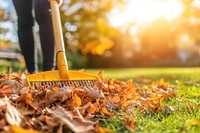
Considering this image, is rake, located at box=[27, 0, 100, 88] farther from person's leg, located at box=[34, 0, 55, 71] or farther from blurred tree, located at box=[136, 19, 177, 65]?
→ blurred tree, located at box=[136, 19, 177, 65]

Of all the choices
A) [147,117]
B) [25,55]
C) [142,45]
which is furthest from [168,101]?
[142,45]

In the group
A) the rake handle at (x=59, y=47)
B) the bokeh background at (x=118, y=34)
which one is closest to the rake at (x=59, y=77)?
the rake handle at (x=59, y=47)

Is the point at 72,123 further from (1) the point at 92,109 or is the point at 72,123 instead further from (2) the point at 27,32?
(2) the point at 27,32

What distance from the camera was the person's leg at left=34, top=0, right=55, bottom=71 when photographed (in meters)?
2.70

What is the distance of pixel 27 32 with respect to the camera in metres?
2.91

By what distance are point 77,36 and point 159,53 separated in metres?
11.8

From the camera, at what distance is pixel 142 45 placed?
26.4 m

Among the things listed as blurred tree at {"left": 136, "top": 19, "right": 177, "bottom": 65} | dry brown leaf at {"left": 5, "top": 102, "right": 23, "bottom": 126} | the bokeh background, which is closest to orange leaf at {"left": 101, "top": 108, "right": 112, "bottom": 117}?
dry brown leaf at {"left": 5, "top": 102, "right": 23, "bottom": 126}

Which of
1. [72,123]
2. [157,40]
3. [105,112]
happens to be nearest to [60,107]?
[72,123]

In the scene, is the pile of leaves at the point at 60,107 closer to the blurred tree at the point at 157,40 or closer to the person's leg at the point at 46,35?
the person's leg at the point at 46,35

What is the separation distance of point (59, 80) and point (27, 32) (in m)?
Answer: 0.90

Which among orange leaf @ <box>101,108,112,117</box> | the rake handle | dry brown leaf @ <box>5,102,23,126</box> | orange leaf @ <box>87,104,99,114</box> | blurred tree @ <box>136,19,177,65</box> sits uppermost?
blurred tree @ <box>136,19,177,65</box>

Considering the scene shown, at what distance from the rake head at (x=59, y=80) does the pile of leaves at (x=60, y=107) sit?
0.06 m

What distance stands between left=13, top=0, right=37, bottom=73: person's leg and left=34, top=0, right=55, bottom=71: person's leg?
0.12 m
